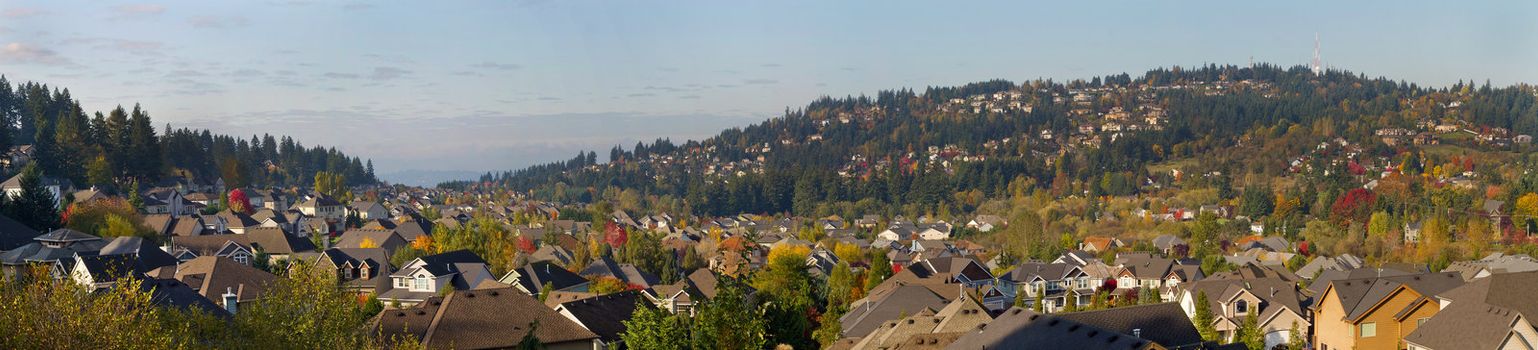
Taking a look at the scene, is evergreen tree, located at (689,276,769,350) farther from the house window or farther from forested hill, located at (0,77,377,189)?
forested hill, located at (0,77,377,189)

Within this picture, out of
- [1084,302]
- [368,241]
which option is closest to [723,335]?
[1084,302]

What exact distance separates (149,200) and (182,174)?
16.6m

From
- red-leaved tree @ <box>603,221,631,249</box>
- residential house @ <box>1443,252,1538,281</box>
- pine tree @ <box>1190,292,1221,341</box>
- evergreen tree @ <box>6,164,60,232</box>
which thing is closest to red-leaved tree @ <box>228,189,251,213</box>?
red-leaved tree @ <box>603,221,631,249</box>

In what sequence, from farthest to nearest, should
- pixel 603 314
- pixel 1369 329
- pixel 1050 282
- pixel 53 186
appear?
pixel 53 186
pixel 1050 282
pixel 1369 329
pixel 603 314

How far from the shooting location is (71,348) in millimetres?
13633

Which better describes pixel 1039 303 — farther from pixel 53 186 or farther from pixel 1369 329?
pixel 53 186

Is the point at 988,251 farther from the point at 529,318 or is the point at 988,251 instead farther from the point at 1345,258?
the point at 529,318

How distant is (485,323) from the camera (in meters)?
24.8

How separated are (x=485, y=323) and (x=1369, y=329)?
20291 mm

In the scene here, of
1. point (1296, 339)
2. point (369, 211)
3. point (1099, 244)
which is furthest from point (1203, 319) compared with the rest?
point (369, 211)

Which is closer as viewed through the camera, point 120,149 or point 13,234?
point 13,234

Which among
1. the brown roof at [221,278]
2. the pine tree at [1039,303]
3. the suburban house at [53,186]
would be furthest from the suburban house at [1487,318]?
the suburban house at [53,186]

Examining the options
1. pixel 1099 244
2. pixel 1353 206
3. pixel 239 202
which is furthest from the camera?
pixel 1353 206

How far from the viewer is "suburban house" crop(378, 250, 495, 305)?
129 feet
